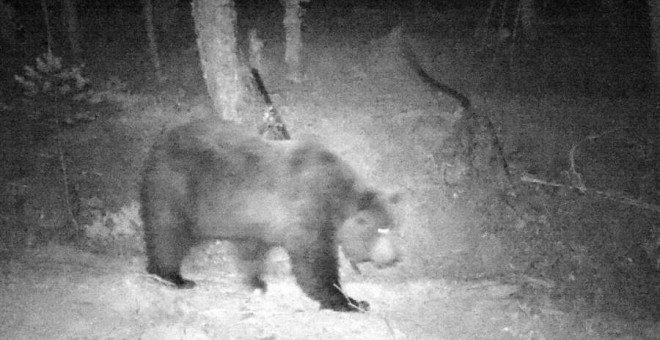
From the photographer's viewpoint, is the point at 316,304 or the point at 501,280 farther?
the point at 501,280

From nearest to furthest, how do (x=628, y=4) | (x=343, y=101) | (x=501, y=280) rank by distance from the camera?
(x=501, y=280)
(x=343, y=101)
(x=628, y=4)

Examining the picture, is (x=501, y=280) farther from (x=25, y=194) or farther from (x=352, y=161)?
(x=25, y=194)

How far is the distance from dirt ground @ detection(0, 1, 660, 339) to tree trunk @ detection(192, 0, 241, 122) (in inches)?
57.7

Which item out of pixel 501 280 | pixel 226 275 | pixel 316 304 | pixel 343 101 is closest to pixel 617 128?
pixel 501 280

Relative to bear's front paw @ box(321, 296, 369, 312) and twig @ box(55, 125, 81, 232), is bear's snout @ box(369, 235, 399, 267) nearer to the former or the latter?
bear's front paw @ box(321, 296, 369, 312)

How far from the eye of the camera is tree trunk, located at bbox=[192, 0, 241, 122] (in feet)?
23.4

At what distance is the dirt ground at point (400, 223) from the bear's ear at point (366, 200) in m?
0.69

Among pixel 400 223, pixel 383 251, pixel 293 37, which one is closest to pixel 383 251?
pixel 383 251

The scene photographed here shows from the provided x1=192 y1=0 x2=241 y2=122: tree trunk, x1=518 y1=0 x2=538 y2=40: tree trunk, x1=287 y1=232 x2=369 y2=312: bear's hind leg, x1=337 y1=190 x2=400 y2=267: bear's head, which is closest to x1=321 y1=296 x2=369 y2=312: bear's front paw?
x1=287 y1=232 x2=369 y2=312: bear's hind leg

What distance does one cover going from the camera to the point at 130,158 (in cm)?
794

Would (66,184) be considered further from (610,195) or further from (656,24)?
(656,24)

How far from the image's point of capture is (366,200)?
5672 millimetres

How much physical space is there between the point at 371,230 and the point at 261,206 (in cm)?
126

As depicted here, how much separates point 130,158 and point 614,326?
22.4ft
